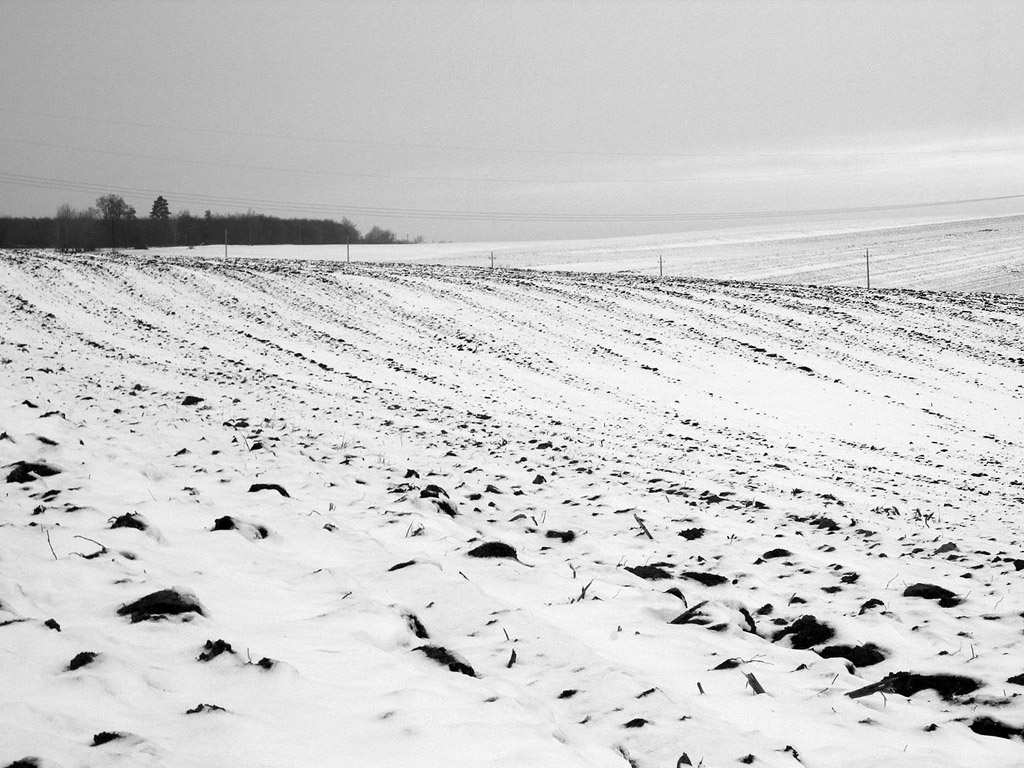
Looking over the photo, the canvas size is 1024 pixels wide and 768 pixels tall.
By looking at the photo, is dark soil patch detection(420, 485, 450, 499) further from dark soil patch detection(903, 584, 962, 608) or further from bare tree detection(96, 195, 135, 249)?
bare tree detection(96, 195, 135, 249)

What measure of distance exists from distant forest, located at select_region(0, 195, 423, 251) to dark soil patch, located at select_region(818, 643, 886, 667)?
87524 millimetres

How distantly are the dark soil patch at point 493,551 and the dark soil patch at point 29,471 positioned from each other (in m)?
3.38

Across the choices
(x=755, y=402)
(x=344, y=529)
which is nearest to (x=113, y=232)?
(x=755, y=402)

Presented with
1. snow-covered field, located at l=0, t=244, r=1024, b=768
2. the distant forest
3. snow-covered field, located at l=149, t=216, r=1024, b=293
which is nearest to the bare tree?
the distant forest

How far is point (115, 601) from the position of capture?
4066 mm

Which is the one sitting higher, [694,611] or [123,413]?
[123,413]

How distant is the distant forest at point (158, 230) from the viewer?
90500 millimetres

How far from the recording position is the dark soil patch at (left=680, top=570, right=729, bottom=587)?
18.3 ft

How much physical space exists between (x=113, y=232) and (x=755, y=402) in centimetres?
8131

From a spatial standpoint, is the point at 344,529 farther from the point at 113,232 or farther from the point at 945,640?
the point at 113,232

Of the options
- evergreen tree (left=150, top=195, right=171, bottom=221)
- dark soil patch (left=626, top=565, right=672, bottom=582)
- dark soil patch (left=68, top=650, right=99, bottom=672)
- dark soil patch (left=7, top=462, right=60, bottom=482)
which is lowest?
dark soil patch (left=626, top=565, right=672, bottom=582)

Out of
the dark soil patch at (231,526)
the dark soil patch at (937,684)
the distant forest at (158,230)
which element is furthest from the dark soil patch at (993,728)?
the distant forest at (158,230)

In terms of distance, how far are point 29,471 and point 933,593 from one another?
6.57 metres

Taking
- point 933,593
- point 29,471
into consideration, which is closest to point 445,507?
point 29,471
